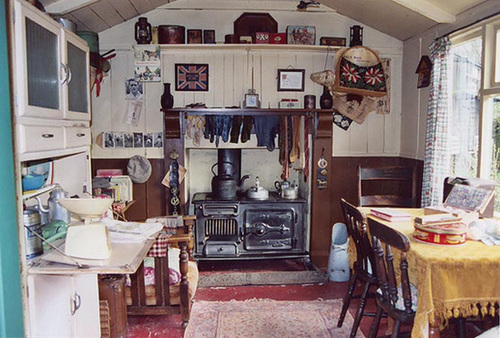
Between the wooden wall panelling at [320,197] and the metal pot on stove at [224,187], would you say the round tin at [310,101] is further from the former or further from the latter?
the metal pot on stove at [224,187]

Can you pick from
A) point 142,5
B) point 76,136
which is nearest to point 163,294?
point 76,136

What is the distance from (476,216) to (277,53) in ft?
8.40

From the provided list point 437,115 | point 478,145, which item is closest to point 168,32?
point 437,115

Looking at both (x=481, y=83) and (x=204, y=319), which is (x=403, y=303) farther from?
(x=481, y=83)

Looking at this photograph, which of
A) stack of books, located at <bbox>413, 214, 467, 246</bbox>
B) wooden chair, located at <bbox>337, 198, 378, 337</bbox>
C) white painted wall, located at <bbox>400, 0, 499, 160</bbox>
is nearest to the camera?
stack of books, located at <bbox>413, 214, 467, 246</bbox>

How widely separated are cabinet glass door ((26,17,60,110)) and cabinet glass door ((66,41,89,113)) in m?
0.18

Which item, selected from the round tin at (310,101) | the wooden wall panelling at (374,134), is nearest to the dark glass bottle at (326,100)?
the round tin at (310,101)

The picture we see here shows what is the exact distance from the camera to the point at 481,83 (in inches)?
121

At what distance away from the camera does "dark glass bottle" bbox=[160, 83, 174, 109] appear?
3949 millimetres

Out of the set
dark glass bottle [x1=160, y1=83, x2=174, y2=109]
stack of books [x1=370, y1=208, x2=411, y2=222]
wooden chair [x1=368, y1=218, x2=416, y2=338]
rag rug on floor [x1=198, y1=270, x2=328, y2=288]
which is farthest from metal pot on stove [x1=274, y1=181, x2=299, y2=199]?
wooden chair [x1=368, y1=218, x2=416, y2=338]

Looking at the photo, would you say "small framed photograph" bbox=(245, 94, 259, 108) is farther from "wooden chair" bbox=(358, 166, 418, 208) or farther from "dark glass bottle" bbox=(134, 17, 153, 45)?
"wooden chair" bbox=(358, 166, 418, 208)

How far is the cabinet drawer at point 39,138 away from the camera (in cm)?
162

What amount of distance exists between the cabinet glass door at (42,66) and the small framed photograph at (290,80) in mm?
2630

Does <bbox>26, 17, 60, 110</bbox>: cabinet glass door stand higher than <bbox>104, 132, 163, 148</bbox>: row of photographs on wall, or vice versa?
<bbox>26, 17, 60, 110</bbox>: cabinet glass door
